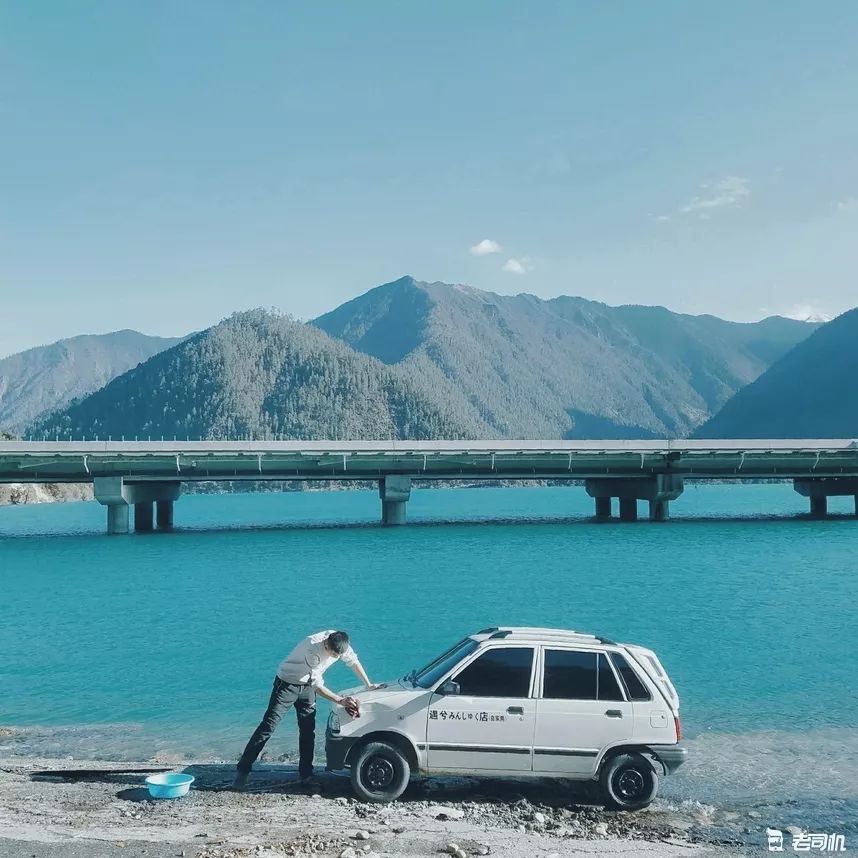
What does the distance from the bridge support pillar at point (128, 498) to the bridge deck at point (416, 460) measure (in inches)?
52.3

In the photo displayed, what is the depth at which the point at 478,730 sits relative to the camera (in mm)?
12180

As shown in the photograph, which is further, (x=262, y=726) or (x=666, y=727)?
(x=262, y=726)

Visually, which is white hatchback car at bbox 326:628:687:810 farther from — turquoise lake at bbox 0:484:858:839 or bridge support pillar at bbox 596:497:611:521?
bridge support pillar at bbox 596:497:611:521

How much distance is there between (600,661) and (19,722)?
1432 cm

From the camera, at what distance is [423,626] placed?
35375 millimetres

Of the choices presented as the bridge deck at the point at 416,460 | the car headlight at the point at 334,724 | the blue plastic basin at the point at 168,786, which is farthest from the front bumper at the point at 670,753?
the bridge deck at the point at 416,460

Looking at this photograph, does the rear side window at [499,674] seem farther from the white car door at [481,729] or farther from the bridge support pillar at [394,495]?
the bridge support pillar at [394,495]

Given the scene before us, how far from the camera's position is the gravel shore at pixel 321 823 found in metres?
10.7

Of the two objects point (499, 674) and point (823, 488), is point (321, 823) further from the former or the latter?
point (823, 488)

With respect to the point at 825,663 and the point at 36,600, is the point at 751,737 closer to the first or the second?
the point at 825,663

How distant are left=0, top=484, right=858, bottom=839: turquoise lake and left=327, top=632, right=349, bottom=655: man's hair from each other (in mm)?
5159

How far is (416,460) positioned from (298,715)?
267 ft

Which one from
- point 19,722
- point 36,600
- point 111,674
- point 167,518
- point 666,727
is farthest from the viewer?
point 167,518

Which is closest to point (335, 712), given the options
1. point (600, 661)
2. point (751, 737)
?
point (600, 661)
